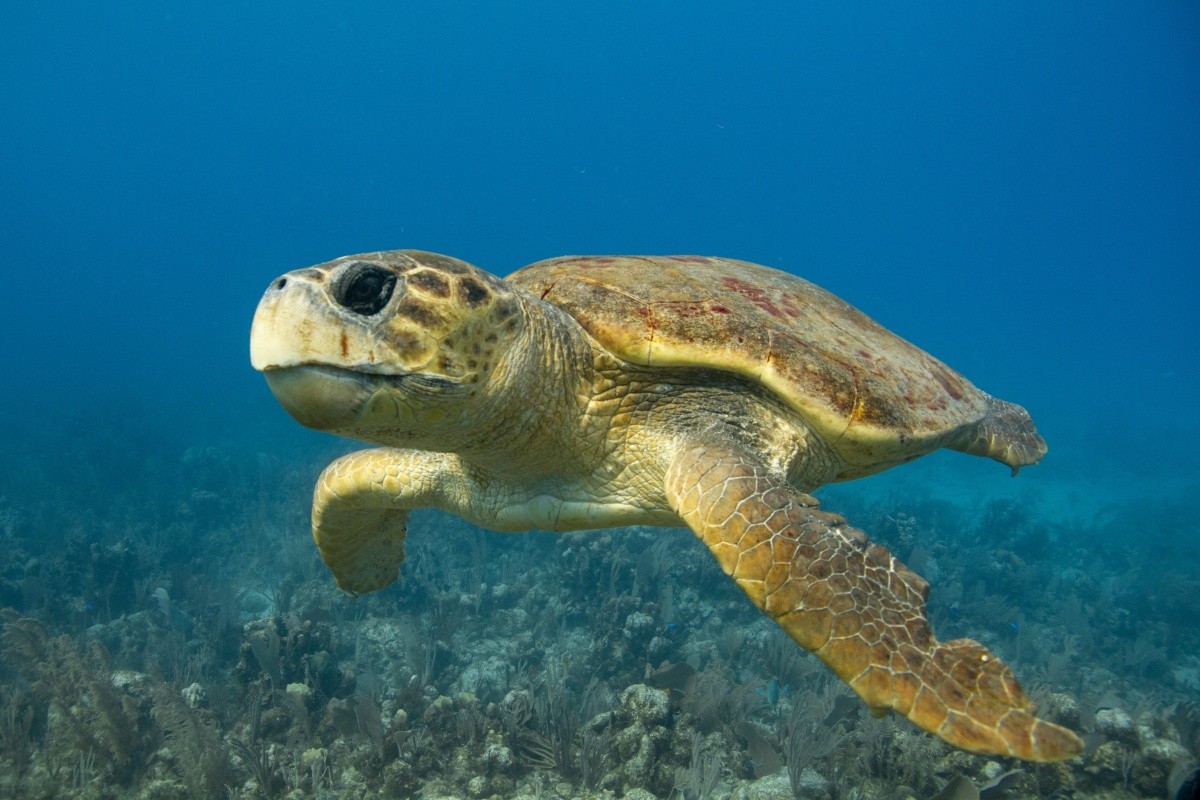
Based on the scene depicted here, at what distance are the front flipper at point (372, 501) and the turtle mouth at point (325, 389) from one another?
1.31 m

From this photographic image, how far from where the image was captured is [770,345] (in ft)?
9.28

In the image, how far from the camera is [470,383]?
7.05ft

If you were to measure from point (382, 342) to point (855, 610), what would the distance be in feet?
5.82

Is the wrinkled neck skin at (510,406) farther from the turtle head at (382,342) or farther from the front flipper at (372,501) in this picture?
the front flipper at (372,501)

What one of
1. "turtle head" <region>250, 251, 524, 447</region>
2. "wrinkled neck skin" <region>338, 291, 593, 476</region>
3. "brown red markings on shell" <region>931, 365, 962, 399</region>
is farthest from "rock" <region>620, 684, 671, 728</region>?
"turtle head" <region>250, 251, 524, 447</region>

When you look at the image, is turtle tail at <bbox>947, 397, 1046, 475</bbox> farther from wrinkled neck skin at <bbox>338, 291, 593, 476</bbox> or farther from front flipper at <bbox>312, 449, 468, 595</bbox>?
front flipper at <bbox>312, 449, 468, 595</bbox>

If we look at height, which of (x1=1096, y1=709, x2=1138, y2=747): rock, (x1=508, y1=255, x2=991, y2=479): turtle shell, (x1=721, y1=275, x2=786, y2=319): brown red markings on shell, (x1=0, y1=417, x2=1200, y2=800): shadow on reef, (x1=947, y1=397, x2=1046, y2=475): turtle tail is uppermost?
(x1=947, y1=397, x2=1046, y2=475): turtle tail

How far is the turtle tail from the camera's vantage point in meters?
4.20

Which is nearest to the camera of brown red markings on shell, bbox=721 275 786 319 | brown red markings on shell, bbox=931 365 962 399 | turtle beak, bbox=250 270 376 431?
turtle beak, bbox=250 270 376 431

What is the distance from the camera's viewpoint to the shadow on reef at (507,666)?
14.0 feet

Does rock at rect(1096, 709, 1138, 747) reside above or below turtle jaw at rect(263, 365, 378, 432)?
above

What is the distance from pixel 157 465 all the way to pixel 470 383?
60.1 feet

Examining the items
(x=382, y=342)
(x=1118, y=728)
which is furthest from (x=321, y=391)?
(x=1118, y=728)

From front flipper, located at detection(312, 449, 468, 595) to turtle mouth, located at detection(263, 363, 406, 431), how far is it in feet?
4.31
